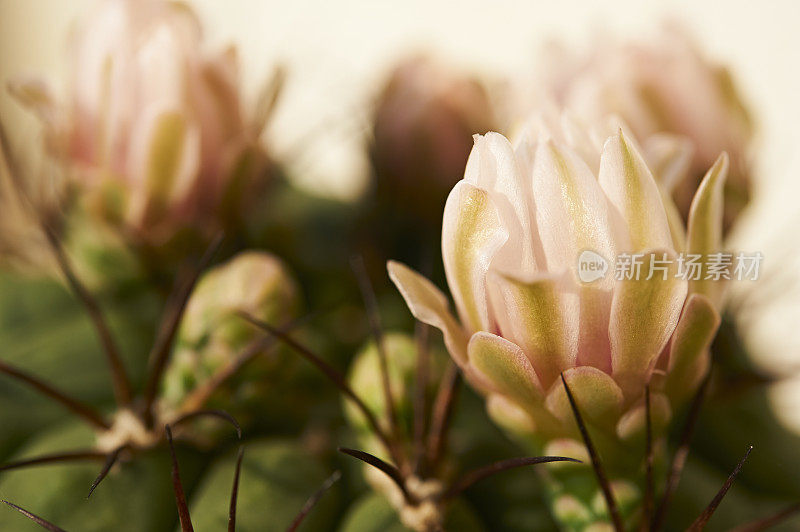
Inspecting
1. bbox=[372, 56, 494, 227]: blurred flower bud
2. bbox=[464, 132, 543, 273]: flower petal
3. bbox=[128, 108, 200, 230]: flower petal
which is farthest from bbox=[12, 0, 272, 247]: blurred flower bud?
bbox=[464, 132, 543, 273]: flower petal

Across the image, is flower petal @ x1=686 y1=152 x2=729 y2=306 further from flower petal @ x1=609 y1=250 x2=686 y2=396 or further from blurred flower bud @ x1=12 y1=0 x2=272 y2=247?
blurred flower bud @ x1=12 y1=0 x2=272 y2=247

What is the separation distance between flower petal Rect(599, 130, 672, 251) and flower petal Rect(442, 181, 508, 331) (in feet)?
0.17

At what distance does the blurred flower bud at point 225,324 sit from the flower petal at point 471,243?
14cm

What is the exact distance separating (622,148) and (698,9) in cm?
98

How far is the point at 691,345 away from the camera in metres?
0.34

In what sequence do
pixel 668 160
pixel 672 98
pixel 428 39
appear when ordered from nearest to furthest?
pixel 668 160, pixel 672 98, pixel 428 39

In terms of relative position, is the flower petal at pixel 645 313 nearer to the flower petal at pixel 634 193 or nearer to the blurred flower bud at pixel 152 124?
the flower petal at pixel 634 193

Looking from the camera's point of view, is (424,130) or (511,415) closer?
(511,415)

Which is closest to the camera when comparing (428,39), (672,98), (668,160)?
(668,160)

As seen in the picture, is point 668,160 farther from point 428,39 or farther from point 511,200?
point 428,39

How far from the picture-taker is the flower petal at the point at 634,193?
1.02 feet

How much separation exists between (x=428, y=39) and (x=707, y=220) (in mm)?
950

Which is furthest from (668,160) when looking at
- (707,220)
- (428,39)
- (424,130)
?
(428,39)

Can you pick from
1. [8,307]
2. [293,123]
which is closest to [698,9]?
[293,123]
